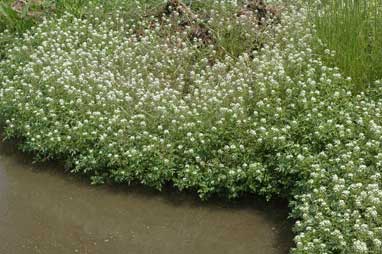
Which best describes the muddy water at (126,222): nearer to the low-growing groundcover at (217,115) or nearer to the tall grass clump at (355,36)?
the low-growing groundcover at (217,115)

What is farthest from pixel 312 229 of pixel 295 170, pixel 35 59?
pixel 35 59

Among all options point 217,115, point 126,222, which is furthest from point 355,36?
point 126,222

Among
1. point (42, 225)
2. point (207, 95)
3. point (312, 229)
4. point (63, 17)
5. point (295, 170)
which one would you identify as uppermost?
point (63, 17)

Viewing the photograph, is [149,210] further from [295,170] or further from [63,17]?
[63,17]

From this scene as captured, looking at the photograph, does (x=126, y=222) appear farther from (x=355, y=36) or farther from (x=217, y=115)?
(x=355, y=36)

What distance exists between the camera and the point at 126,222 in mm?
5605

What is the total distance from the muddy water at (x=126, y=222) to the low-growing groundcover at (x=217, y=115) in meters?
0.17

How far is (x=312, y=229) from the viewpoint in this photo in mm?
4727

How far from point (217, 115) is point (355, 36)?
5.08 feet

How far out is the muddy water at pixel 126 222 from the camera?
5.29 metres

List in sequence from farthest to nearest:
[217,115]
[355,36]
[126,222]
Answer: [355,36] < [217,115] < [126,222]

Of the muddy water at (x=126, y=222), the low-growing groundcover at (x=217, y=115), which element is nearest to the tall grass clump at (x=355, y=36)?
the low-growing groundcover at (x=217, y=115)

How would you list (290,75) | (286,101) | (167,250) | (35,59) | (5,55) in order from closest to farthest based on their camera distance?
(167,250) → (286,101) → (290,75) → (35,59) → (5,55)

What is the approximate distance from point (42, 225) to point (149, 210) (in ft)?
2.99
